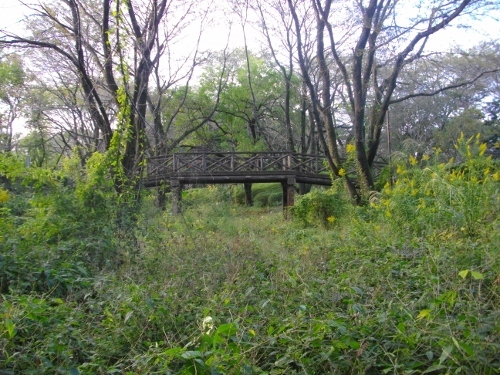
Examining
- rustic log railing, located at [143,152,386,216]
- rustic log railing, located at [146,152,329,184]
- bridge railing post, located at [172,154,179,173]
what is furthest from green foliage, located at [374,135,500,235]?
bridge railing post, located at [172,154,179,173]

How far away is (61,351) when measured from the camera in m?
2.90

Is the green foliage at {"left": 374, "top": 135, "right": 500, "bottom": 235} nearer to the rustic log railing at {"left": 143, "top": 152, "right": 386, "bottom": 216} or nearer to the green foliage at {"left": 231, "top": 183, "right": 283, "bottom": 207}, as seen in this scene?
the rustic log railing at {"left": 143, "top": 152, "right": 386, "bottom": 216}

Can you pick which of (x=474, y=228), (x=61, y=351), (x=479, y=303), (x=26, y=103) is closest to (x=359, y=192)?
(x=474, y=228)

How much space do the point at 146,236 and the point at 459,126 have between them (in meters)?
28.4

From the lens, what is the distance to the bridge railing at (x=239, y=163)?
1880 centimetres

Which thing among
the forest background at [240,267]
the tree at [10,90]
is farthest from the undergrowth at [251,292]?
the tree at [10,90]

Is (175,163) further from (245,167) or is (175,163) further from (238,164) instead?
(245,167)

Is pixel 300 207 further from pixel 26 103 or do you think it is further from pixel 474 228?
pixel 26 103

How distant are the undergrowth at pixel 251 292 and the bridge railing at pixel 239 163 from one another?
11327 mm

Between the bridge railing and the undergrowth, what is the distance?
11327mm

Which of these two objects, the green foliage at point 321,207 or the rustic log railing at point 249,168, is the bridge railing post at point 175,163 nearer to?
the rustic log railing at point 249,168

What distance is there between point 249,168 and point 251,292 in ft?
51.0

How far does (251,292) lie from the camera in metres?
4.15

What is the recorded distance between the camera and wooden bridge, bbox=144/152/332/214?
61.4ft
